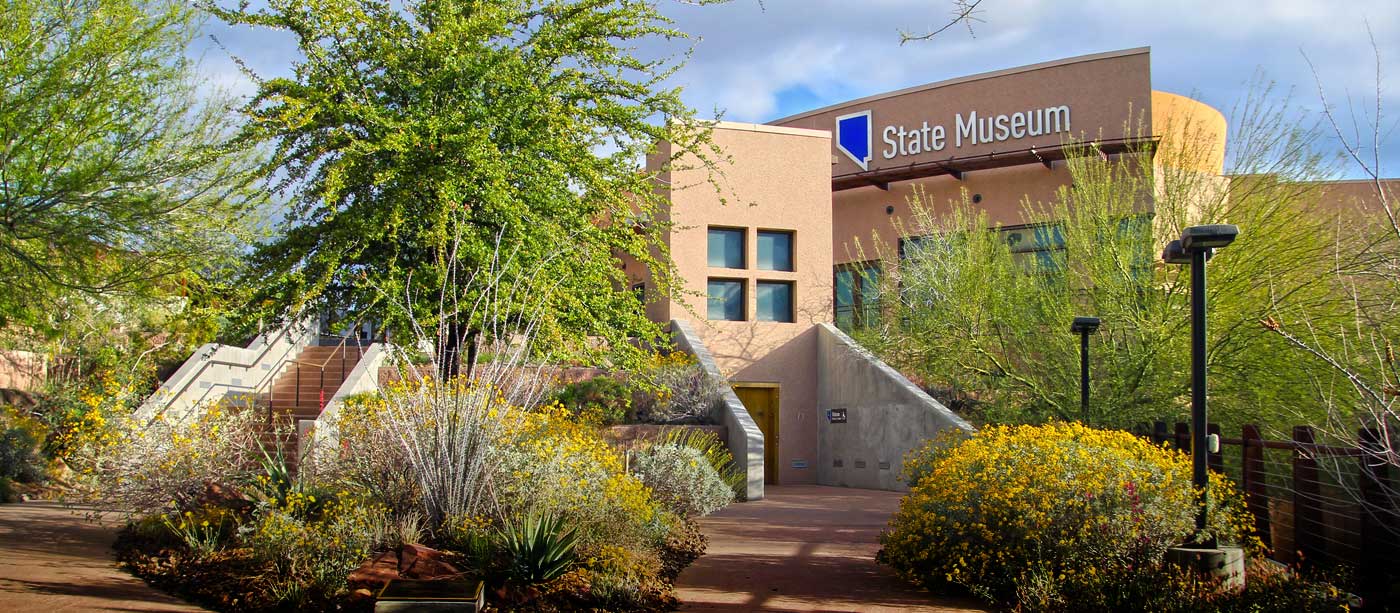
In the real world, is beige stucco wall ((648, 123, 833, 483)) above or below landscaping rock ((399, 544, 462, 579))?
above

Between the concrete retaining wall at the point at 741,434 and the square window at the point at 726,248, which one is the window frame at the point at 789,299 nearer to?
the square window at the point at 726,248

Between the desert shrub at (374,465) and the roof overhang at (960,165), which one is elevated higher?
the roof overhang at (960,165)

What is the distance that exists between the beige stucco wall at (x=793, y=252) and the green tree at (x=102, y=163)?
425 inches

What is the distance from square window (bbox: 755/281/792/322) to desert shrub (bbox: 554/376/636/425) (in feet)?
17.9

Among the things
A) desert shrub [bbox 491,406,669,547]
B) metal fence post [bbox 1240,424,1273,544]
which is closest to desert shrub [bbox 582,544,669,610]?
desert shrub [bbox 491,406,669,547]

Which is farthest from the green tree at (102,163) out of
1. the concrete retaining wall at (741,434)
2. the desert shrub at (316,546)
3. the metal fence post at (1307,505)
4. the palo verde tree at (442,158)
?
the metal fence post at (1307,505)

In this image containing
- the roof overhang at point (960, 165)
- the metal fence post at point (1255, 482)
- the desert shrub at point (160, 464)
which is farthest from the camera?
the roof overhang at point (960, 165)

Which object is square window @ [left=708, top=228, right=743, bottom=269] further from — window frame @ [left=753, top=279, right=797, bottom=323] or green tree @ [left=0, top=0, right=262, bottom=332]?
green tree @ [left=0, top=0, right=262, bottom=332]

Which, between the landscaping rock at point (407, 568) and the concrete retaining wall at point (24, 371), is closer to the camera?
the landscaping rock at point (407, 568)

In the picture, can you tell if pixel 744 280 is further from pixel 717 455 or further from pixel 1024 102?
pixel 1024 102

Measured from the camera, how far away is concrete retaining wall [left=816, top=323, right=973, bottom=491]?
19.3 m

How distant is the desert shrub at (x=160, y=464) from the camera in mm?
10461

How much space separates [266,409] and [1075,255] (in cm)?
1374

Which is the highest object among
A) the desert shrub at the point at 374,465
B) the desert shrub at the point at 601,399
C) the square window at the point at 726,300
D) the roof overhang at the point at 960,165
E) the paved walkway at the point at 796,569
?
the roof overhang at the point at 960,165
